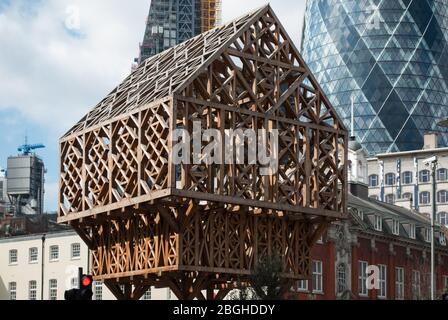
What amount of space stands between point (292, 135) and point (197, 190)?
858cm

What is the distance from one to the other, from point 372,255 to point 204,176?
1809 inches

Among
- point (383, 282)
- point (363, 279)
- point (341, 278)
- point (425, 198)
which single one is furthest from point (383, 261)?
point (425, 198)

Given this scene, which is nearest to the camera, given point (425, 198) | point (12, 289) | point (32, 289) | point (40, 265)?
point (40, 265)

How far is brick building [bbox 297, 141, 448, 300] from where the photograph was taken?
95.8m

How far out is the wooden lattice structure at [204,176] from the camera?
60750 mm

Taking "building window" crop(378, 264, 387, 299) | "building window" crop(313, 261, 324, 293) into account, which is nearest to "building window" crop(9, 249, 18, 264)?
"building window" crop(313, 261, 324, 293)

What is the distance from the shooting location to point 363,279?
101875 mm

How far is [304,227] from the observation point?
224 ft

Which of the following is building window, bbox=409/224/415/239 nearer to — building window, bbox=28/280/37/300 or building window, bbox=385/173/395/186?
building window, bbox=28/280/37/300

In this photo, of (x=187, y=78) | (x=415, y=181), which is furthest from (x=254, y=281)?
(x=415, y=181)

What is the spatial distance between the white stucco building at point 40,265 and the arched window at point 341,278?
61.9 ft

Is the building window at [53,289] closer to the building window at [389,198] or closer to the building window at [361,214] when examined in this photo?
the building window at [361,214]

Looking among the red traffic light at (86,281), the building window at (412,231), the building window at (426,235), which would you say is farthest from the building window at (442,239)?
the red traffic light at (86,281)

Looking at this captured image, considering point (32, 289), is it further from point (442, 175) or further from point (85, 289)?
point (442, 175)
